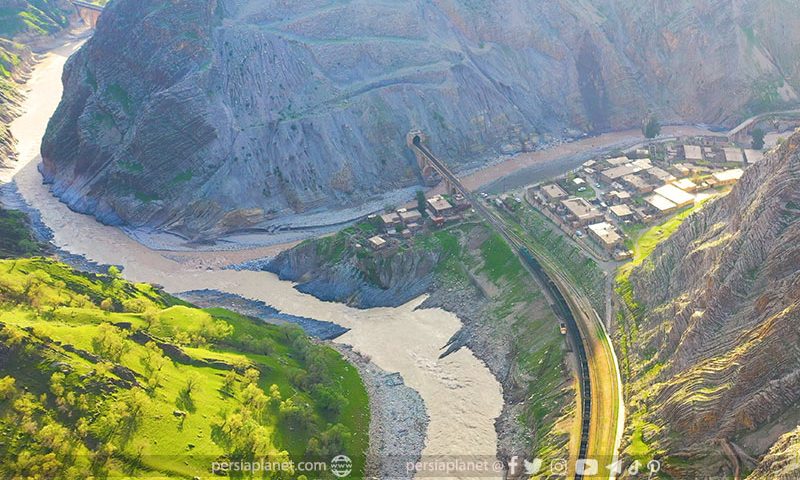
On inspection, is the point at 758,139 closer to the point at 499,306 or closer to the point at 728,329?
the point at 499,306

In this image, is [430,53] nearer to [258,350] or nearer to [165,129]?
[165,129]

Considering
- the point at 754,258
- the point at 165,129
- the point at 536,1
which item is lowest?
the point at 165,129

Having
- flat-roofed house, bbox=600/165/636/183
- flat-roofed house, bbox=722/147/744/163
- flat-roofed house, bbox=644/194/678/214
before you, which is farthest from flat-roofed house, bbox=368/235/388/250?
flat-roofed house, bbox=722/147/744/163

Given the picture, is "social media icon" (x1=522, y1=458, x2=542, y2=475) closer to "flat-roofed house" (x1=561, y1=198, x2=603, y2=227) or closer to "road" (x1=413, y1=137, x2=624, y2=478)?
"road" (x1=413, y1=137, x2=624, y2=478)

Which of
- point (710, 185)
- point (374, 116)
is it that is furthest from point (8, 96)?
point (710, 185)

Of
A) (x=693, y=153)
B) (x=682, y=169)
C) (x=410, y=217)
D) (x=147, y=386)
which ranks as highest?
(x=693, y=153)

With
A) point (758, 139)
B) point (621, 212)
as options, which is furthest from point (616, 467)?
point (758, 139)
